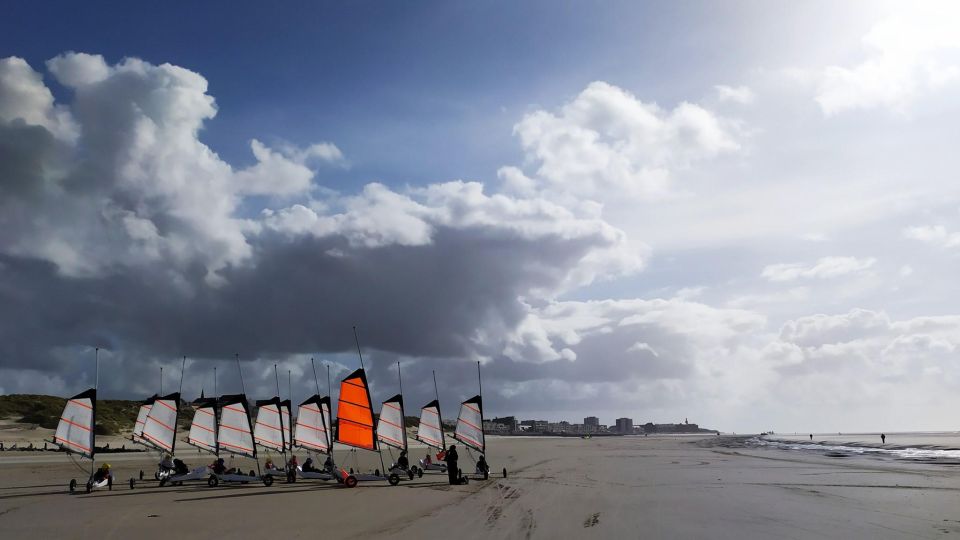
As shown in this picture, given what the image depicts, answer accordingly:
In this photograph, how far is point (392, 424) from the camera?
122 ft

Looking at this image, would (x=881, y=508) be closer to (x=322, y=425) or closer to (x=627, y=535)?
(x=627, y=535)

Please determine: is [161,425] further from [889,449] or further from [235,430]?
[889,449]

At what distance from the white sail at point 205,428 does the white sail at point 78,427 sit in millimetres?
7008

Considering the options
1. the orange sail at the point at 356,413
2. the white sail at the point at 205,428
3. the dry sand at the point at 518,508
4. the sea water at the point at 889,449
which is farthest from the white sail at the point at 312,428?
the sea water at the point at 889,449

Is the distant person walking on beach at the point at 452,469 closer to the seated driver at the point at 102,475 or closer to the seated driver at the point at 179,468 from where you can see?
the seated driver at the point at 179,468

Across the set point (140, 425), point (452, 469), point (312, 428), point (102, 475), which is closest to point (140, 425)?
point (140, 425)

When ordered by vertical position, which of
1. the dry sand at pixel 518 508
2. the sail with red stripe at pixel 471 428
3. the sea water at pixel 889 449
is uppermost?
the sail with red stripe at pixel 471 428

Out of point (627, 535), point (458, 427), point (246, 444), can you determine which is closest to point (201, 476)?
point (246, 444)

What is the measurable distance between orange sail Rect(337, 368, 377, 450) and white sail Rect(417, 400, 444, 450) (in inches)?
383

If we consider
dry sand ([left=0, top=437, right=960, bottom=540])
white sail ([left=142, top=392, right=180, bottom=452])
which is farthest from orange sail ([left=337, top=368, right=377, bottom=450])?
white sail ([left=142, top=392, right=180, bottom=452])

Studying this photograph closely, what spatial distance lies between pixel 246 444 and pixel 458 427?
12274 mm

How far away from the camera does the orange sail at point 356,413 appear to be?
3228cm

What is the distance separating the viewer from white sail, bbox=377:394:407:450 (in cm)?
3675

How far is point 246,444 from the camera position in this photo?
3697cm
